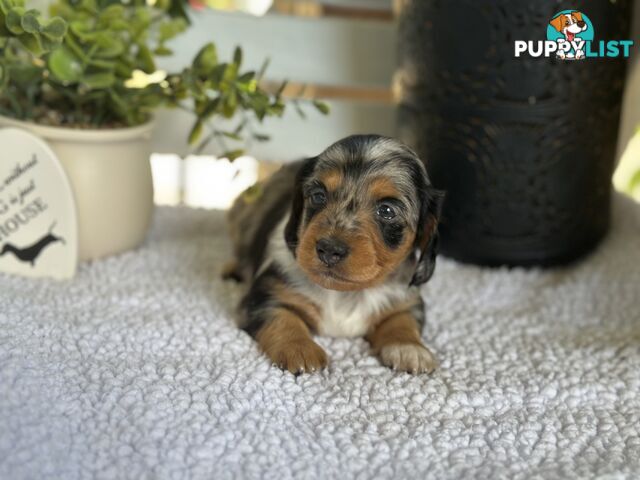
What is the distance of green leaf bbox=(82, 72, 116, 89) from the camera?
9.41 feet

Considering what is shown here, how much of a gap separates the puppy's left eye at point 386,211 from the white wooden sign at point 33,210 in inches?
47.1

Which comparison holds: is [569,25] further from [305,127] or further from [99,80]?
[99,80]

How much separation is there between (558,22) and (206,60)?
1.37 m

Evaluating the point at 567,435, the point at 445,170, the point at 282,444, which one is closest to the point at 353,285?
the point at 282,444

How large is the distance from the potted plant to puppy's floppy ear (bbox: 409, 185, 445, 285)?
0.64m

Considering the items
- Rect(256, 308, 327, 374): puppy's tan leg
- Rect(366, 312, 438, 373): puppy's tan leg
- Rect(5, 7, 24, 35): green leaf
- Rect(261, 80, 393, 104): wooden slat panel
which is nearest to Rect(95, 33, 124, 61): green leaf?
Rect(5, 7, 24, 35): green leaf

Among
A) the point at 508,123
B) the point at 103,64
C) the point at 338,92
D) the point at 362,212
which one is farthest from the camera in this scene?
the point at 338,92

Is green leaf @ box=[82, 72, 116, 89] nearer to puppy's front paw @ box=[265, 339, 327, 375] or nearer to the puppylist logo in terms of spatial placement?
puppy's front paw @ box=[265, 339, 327, 375]

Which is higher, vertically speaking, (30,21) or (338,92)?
(30,21)

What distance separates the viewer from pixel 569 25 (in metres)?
3.16

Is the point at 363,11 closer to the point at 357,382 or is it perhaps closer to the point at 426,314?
the point at 426,314

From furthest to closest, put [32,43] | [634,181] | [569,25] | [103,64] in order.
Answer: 1. [634,181]
2. [569,25]
3. [103,64]
4. [32,43]

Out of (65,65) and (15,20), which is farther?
(65,65)

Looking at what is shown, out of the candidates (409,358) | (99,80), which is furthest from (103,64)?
(409,358)
